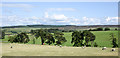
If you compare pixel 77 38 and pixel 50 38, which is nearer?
pixel 77 38

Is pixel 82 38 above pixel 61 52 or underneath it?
underneath

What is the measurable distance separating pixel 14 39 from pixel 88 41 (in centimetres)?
3097

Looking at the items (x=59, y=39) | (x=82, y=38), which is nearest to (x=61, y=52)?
(x=82, y=38)

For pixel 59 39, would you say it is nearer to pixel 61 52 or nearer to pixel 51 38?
pixel 51 38

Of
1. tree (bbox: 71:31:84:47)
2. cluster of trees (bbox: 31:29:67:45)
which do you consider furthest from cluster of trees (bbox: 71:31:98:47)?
cluster of trees (bbox: 31:29:67:45)

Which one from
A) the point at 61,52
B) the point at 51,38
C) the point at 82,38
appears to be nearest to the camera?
the point at 61,52

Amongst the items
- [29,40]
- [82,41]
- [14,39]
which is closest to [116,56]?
[82,41]

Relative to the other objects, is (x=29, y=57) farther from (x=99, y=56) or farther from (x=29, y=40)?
(x=29, y=40)

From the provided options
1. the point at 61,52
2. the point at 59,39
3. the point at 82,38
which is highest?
the point at 61,52

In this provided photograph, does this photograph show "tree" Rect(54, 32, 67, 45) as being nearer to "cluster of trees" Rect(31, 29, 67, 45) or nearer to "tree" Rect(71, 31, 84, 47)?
"cluster of trees" Rect(31, 29, 67, 45)

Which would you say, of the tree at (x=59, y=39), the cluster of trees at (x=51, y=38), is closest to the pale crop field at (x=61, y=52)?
the tree at (x=59, y=39)

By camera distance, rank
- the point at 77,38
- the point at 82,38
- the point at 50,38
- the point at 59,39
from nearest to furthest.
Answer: the point at 77,38 → the point at 82,38 → the point at 59,39 → the point at 50,38

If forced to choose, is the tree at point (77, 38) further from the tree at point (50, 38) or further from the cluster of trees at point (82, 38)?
the tree at point (50, 38)

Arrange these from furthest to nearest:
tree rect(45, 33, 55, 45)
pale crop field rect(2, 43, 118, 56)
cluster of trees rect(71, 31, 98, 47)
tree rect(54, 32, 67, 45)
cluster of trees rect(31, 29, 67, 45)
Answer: tree rect(45, 33, 55, 45) → cluster of trees rect(31, 29, 67, 45) → tree rect(54, 32, 67, 45) → cluster of trees rect(71, 31, 98, 47) → pale crop field rect(2, 43, 118, 56)
